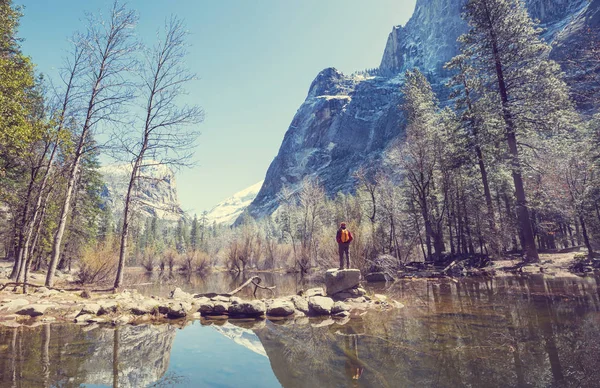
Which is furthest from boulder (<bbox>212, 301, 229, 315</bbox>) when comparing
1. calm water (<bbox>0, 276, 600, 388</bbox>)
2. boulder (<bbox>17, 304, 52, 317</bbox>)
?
boulder (<bbox>17, 304, 52, 317</bbox>)

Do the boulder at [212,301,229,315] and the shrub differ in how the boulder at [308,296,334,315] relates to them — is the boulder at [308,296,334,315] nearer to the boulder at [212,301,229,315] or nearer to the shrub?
the boulder at [212,301,229,315]

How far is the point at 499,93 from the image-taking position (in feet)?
63.8

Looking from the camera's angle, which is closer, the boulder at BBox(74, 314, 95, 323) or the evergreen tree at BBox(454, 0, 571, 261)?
the boulder at BBox(74, 314, 95, 323)

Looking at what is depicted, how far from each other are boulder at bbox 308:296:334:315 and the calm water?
1109mm

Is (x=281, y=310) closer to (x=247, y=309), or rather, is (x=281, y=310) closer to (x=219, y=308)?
(x=247, y=309)

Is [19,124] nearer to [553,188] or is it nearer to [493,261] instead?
[493,261]

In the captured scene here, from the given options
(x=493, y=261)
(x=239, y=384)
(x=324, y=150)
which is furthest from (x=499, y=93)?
(x=324, y=150)

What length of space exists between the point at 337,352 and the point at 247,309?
15.8 ft

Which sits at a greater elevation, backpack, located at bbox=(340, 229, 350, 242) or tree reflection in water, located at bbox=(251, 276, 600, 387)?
backpack, located at bbox=(340, 229, 350, 242)

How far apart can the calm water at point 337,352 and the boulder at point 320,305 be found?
1109mm

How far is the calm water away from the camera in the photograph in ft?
13.3

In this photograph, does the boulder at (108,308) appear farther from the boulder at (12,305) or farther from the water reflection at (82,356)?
the boulder at (12,305)

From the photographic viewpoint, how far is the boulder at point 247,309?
9.42 metres

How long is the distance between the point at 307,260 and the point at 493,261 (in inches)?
755
